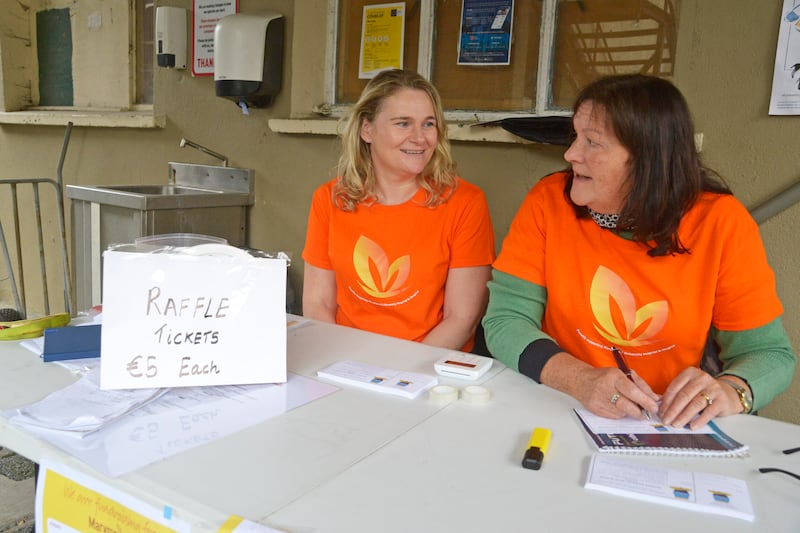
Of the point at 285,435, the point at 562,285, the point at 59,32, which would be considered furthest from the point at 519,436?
the point at 59,32

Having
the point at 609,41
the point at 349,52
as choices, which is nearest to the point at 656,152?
the point at 609,41

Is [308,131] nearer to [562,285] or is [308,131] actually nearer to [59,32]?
[562,285]

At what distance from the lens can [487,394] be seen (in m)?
1.10

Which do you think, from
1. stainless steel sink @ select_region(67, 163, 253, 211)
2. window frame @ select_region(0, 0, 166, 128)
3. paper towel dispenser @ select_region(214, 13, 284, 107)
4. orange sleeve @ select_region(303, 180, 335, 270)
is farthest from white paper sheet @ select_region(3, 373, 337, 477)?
window frame @ select_region(0, 0, 166, 128)

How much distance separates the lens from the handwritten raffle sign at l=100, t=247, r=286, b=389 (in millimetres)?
1056

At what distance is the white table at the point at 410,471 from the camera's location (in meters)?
0.73

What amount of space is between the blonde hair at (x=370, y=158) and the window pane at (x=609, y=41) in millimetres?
613

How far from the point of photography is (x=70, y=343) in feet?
4.05

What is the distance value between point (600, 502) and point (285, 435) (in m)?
0.42

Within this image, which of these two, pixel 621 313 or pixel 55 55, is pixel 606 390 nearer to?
pixel 621 313

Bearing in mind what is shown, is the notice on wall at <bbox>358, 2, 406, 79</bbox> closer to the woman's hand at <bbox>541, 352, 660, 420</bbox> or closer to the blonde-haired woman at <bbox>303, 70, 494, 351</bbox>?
the blonde-haired woman at <bbox>303, 70, 494, 351</bbox>

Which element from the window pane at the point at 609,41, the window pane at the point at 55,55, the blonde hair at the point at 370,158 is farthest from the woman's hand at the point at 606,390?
the window pane at the point at 55,55

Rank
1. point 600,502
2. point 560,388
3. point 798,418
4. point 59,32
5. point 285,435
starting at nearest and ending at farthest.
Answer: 1. point 600,502
2. point 285,435
3. point 560,388
4. point 798,418
5. point 59,32

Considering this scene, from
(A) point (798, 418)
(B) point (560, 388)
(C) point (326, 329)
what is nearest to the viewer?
(B) point (560, 388)
